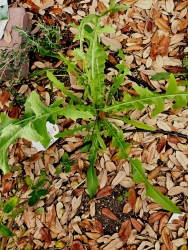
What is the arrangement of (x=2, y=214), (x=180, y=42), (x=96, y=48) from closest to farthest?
(x=96, y=48)
(x=2, y=214)
(x=180, y=42)

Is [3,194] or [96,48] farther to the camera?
[3,194]

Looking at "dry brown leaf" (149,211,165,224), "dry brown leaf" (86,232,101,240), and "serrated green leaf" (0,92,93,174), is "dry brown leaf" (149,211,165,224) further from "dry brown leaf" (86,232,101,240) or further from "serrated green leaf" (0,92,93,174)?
"serrated green leaf" (0,92,93,174)

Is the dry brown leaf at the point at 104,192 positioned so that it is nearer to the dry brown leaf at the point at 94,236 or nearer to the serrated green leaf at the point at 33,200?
the dry brown leaf at the point at 94,236

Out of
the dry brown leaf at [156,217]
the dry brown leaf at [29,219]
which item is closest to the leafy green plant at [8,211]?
the dry brown leaf at [29,219]

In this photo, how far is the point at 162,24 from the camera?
1.83 m

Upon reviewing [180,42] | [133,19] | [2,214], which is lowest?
[2,214]

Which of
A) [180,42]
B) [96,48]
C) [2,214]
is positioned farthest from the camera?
[180,42]

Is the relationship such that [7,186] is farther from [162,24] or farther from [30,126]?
[162,24]

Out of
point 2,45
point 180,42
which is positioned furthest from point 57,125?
point 180,42

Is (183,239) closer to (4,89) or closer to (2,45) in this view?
(4,89)

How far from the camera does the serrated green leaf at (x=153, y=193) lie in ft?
4.76

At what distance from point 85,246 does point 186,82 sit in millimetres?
830

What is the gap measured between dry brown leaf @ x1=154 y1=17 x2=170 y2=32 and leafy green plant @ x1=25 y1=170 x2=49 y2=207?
88 cm

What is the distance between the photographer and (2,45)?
1759 millimetres
